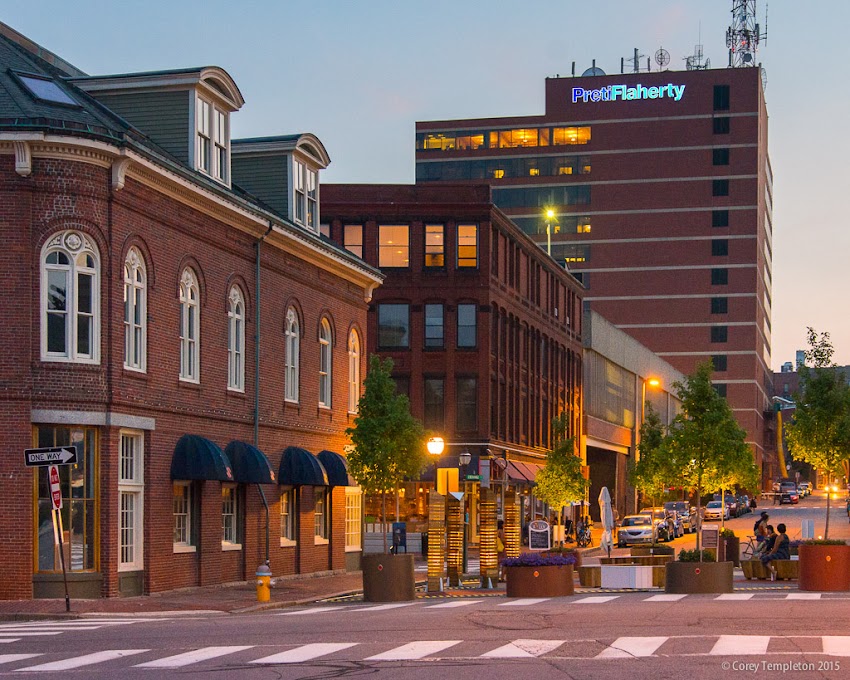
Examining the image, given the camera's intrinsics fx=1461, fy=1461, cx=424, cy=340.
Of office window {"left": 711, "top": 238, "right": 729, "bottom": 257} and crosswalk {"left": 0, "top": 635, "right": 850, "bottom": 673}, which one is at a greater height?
office window {"left": 711, "top": 238, "right": 729, "bottom": 257}

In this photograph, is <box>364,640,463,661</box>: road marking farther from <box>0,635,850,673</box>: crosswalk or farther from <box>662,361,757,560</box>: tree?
<box>662,361,757,560</box>: tree

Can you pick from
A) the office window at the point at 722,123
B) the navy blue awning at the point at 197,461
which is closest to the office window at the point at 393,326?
the navy blue awning at the point at 197,461

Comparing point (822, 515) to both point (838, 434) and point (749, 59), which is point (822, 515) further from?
point (749, 59)

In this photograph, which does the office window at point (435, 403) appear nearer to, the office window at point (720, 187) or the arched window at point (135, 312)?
the arched window at point (135, 312)

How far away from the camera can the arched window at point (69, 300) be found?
29.0m

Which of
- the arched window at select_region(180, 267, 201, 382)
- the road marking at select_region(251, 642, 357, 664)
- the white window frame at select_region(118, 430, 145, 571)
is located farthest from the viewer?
the arched window at select_region(180, 267, 201, 382)

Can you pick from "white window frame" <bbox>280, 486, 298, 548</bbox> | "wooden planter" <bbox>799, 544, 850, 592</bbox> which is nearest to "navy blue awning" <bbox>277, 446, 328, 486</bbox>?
"white window frame" <bbox>280, 486, 298, 548</bbox>

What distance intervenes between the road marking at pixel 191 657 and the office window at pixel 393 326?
5263 cm

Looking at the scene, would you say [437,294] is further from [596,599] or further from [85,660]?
[85,660]

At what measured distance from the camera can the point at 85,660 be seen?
54.4 feet

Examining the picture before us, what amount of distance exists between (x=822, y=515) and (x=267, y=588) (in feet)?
234

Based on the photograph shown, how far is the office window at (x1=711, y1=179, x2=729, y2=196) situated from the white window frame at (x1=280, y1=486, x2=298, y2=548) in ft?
353

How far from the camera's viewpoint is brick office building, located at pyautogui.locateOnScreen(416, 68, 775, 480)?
463 ft

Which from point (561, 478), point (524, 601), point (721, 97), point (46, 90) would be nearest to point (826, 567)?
point (524, 601)
